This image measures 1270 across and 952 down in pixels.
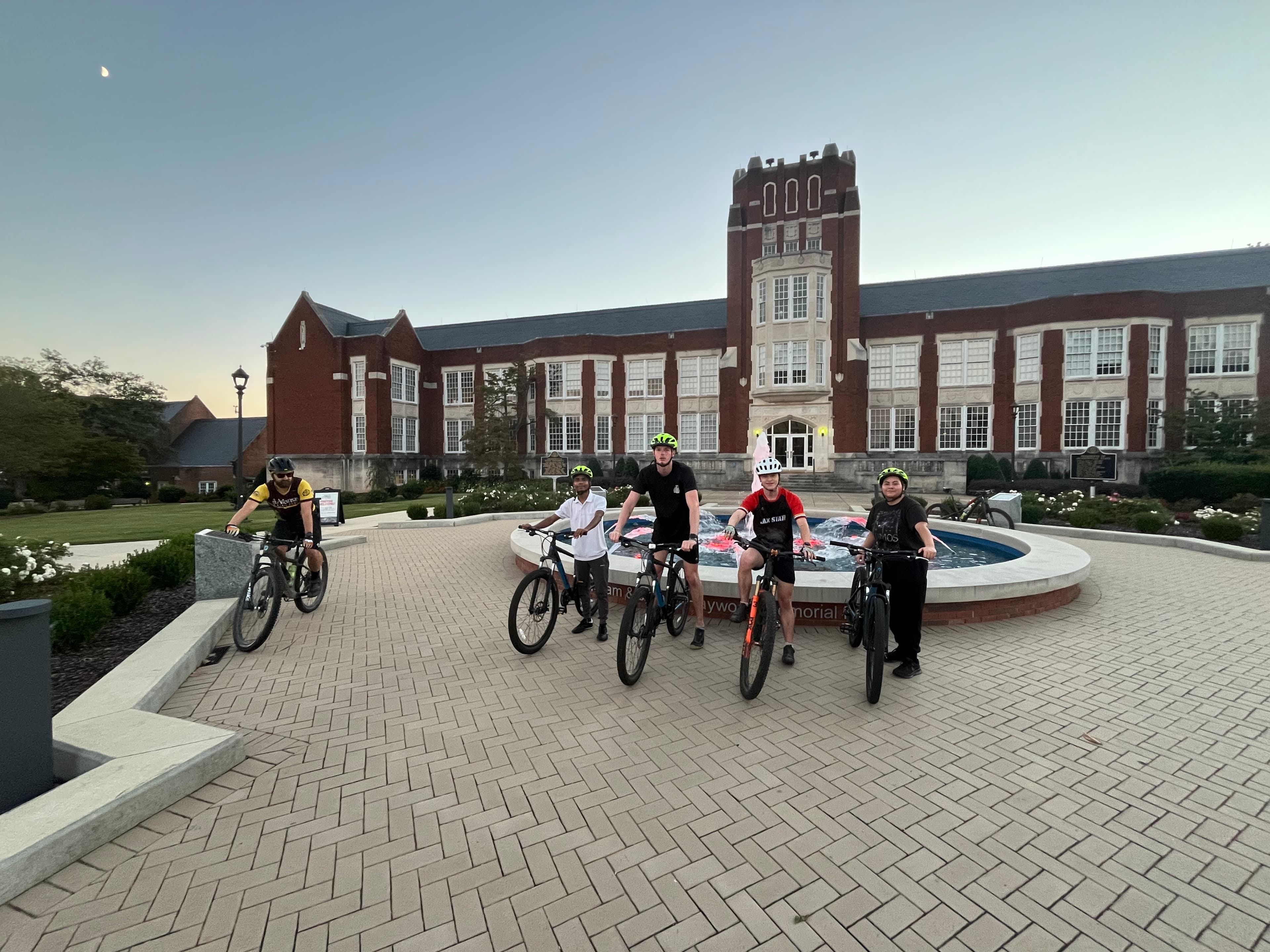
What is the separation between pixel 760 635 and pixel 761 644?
7cm

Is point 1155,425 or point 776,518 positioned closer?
point 776,518

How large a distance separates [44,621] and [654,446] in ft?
14.5

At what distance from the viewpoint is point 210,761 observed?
3.47 metres

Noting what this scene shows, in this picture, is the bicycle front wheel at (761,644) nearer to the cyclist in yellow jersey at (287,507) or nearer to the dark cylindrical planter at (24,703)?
the dark cylindrical planter at (24,703)

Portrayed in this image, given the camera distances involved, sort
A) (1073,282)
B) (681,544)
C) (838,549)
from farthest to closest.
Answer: (1073,282) < (838,549) < (681,544)

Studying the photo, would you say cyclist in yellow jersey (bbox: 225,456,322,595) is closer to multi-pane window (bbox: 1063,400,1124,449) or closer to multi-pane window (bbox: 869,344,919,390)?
multi-pane window (bbox: 869,344,919,390)

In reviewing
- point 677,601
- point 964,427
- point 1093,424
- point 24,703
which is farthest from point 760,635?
point 1093,424

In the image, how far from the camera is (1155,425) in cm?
2931

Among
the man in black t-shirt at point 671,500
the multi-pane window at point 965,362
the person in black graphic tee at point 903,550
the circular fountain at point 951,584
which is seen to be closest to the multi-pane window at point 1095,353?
the multi-pane window at point 965,362

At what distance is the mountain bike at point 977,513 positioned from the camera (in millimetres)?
14711

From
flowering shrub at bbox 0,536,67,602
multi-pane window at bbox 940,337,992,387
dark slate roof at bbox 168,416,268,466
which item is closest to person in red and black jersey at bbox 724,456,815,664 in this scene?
flowering shrub at bbox 0,536,67,602

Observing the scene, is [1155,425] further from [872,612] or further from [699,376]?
[872,612]

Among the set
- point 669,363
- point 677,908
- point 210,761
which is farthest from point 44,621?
point 669,363

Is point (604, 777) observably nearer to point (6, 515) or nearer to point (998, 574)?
point (998, 574)
